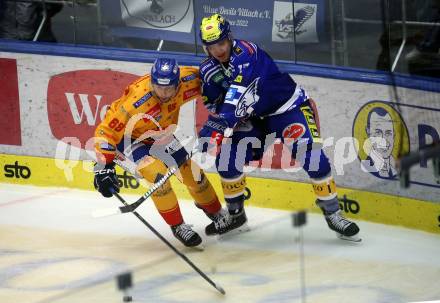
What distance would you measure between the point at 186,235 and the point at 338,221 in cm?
120

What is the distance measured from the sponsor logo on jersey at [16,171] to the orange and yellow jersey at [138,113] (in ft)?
6.23

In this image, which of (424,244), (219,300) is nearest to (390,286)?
(219,300)

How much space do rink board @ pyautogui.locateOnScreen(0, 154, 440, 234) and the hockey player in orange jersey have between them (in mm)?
704

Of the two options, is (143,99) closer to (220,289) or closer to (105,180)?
(105,180)

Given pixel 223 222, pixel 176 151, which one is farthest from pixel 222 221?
pixel 176 151

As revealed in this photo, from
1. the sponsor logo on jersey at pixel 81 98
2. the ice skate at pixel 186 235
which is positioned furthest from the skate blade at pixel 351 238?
the sponsor logo on jersey at pixel 81 98

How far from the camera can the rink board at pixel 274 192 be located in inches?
234

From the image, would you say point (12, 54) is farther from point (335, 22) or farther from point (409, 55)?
→ point (409, 55)

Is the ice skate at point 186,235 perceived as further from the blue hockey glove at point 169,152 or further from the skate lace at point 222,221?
the blue hockey glove at point 169,152

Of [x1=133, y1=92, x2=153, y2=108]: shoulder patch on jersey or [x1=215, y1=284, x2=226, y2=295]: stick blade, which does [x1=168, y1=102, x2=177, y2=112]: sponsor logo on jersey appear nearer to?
[x1=133, y1=92, x2=153, y2=108]: shoulder patch on jersey

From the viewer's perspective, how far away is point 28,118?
7926mm

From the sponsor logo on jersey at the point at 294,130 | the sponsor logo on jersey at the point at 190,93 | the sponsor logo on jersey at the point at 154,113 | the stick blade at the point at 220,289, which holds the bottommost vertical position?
the stick blade at the point at 220,289

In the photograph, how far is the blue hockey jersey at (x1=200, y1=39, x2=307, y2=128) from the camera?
6.02m

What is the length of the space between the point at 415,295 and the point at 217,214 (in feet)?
8.16
